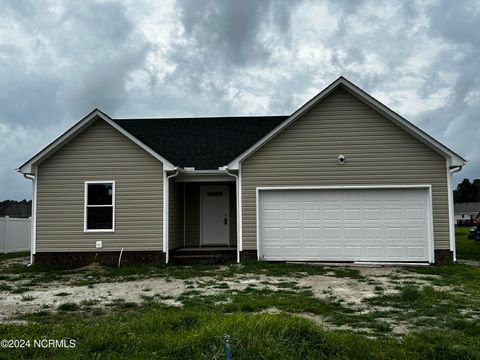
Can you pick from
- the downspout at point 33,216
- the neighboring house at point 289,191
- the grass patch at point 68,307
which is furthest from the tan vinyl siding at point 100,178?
the grass patch at point 68,307

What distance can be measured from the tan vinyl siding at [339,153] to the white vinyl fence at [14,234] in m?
13.3

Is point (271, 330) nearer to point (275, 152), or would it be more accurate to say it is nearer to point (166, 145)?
point (275, 152)

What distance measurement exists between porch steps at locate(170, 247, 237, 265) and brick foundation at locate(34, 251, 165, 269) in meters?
0.65

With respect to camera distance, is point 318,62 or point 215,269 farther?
point 318,62

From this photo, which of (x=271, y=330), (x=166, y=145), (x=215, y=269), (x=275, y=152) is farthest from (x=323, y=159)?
(x=271, y=330)

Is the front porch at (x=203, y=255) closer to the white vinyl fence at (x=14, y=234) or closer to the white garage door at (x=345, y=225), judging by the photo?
the white garage door at (x=345, y=225)

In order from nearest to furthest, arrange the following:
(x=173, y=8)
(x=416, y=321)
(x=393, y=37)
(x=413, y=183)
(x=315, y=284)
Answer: (x=416, y=321) < (x=315, y=284) < (x=413, y=183) < (x=173, y=8) < (x=393, y=37)

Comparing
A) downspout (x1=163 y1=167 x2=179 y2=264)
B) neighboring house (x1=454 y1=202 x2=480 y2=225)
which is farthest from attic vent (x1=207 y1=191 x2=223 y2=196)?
neighboring house (x1=454 y1=202 x2=480 y2=225)

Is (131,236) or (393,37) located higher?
(393,37)

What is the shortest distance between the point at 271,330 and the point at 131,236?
9.62 metres

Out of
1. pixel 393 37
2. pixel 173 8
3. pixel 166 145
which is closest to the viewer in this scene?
pixel 173 8

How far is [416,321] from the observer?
659cm

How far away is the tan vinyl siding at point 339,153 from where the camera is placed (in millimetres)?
13547

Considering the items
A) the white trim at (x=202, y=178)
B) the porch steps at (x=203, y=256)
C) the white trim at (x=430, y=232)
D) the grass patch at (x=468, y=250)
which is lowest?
the grass patch at (x=468, y=250)
